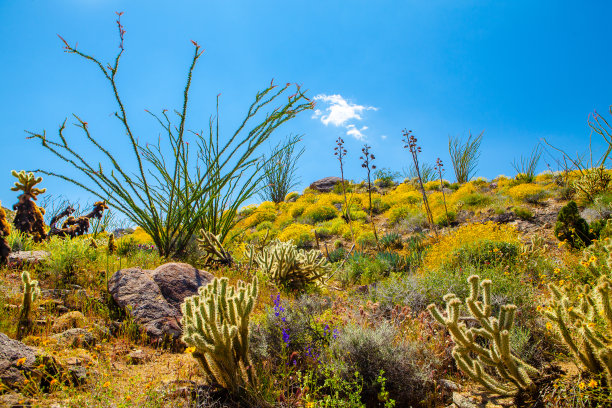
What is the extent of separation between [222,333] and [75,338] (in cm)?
175

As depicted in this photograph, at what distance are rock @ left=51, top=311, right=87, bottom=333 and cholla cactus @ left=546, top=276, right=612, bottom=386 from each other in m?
4.01

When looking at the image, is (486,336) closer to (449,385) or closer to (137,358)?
(449,385)

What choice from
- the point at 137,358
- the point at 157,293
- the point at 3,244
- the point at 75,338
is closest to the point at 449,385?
the point at 137,358

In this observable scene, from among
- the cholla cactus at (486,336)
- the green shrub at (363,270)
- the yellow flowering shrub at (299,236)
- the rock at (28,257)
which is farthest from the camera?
the yellow flowering shrub at (299,236)

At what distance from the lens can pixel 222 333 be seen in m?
2.25

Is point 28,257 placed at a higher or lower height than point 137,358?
higher

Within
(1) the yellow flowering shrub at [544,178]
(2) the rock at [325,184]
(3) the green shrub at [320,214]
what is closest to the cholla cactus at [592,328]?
(3) the green shrub at [320,214]

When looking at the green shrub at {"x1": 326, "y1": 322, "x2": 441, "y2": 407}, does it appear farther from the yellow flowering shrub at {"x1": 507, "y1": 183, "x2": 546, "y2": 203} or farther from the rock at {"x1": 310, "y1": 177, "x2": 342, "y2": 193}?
the rock at {"x1": 310, "y1": 177, "x2": 342, "y2": 193}

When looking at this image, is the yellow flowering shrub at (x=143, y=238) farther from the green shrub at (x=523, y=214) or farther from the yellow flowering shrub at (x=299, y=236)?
the green shrub at (x=523, y=214)

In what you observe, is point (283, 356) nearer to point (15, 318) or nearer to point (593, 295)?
point (593, 295)

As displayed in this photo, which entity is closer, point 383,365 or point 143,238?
point 383,365

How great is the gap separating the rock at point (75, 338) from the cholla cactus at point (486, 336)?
2.92 m

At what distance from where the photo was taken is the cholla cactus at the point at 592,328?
2133mm

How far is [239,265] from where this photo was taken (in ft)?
19.4
